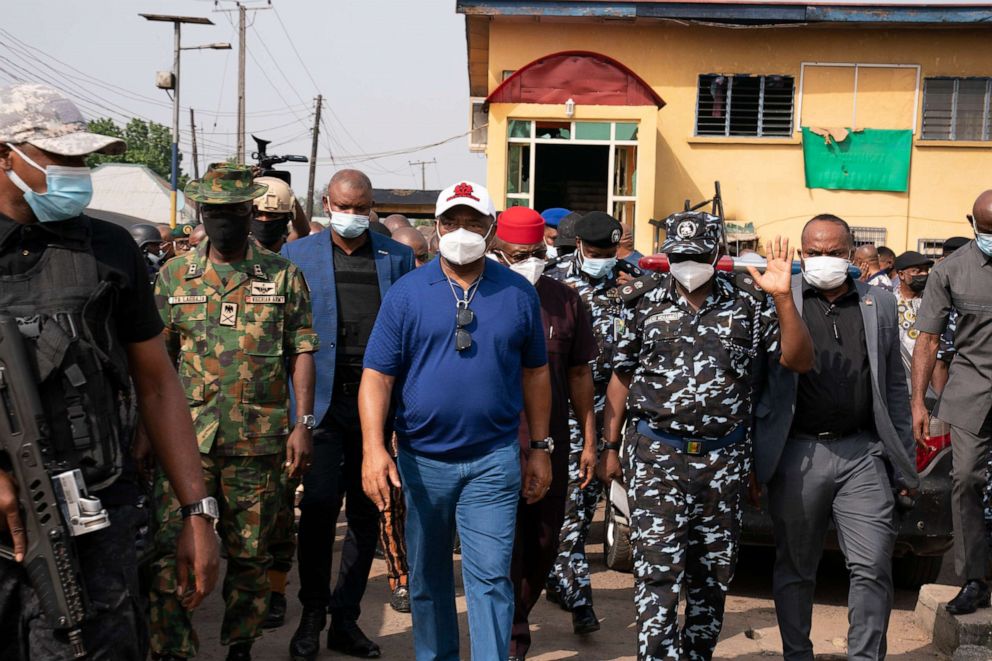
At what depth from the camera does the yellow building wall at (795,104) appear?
21.6m

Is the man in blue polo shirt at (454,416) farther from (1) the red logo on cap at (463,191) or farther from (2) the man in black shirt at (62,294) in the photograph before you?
(2) the man in black shirt at (62,294)

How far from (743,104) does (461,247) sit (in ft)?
59.2

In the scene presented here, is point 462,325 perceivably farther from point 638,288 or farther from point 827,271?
point 827,271

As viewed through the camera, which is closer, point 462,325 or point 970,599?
point 462,325

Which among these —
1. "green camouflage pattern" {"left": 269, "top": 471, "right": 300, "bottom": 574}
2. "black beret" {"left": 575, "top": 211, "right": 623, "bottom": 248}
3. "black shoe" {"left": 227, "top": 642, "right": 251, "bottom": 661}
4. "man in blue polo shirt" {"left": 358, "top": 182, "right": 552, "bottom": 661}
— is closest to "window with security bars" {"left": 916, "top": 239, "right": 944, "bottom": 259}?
"black beret" {"left": 575, "top": 211, "right": 623, "bottom": 248}

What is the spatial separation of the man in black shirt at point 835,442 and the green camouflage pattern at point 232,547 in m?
2.32

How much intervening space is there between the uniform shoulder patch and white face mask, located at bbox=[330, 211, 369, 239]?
151 centimetres

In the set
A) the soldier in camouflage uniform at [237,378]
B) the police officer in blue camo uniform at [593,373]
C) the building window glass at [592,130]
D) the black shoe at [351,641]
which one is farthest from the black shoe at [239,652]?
the building window glass at [592,130]

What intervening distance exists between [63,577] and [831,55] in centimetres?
2090

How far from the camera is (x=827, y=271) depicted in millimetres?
5480

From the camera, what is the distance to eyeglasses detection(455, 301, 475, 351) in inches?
189

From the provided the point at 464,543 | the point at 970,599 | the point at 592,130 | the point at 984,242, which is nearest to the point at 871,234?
the point at 592,130

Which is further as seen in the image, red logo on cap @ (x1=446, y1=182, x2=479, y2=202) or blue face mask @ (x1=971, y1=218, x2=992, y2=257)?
blue face mask @ (x1=971, y1=218, x2=992, y2=257)

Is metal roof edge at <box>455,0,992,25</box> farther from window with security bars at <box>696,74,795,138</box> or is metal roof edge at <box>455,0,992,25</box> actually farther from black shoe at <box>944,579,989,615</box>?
black shoe at <box>944,579,989,615</box>
